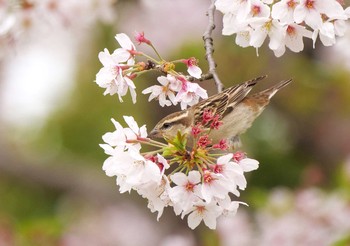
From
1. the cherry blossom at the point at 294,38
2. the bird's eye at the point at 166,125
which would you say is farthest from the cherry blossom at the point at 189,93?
the bird's eye at the point at 166,125

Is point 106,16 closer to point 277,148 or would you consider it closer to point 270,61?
point 270,61

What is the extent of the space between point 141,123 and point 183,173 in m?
6.21

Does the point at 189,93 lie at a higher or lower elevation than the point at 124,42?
lower

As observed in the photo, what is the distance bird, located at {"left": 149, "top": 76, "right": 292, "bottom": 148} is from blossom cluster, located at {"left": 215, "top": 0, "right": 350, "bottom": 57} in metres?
0.27

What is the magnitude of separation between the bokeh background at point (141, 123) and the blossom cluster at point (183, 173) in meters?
2.51

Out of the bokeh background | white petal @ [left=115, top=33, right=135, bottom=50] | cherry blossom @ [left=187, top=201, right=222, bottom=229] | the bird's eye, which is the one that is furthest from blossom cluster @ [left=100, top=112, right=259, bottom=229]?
the bokeh background

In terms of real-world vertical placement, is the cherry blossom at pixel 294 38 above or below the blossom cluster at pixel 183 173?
above

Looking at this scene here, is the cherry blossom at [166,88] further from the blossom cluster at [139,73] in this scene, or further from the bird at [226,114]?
the bird at [226,114]

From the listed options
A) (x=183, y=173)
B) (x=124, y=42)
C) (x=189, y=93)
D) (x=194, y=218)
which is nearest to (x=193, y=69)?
(x=189, y=93)

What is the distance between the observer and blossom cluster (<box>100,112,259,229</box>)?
7.80 ft

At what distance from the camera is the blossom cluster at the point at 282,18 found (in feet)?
8.24

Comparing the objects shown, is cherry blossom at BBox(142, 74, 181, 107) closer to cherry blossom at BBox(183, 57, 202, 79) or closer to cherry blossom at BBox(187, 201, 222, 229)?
cherry blossom at BBox(183, 57, 202, 79)

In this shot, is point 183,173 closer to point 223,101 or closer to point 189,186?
point 189,186

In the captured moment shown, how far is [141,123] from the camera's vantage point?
8.63 m
